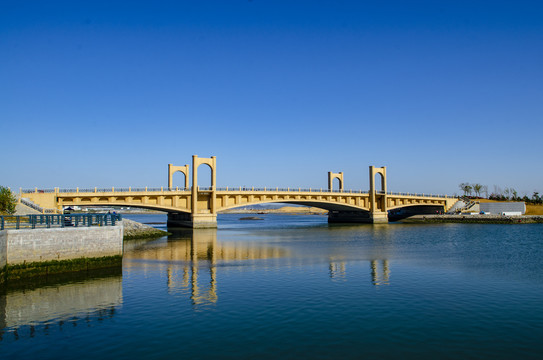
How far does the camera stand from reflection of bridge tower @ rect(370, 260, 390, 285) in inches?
875

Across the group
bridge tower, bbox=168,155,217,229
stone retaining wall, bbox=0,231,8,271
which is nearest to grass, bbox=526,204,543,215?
bridge tower, bbox=168,155,217,229

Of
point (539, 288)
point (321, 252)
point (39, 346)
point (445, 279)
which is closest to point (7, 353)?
point (39, 346)

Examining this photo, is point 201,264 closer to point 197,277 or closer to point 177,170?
point 197,277

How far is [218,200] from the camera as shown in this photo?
79.0m

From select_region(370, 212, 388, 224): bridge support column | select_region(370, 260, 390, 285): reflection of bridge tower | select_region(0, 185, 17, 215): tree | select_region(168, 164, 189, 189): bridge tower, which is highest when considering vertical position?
select_region(168, 164, 189, 189): bridge tower

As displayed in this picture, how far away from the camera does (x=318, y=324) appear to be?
14.4 m

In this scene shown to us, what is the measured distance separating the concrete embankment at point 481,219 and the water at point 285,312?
213 feet

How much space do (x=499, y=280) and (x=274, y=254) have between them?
18376mm

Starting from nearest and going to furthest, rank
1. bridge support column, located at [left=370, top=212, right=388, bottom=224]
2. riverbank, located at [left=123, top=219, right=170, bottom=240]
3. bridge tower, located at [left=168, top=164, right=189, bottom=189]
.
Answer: riverbank, located at [left=123, top=219, right=170, bottom=240]
bridge tower, located at [left=168, top=164, right=189, bottom=189]
bridge support column, located at [left=370, top=212, right=388, bottom=224]

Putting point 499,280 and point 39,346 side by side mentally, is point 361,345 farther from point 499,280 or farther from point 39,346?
point 499,280

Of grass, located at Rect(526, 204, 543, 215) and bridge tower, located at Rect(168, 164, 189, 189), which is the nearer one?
bridge tower, located at Rect(168, 164, 189, 189)

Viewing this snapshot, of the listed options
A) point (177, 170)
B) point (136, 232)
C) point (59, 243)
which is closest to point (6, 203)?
point (136, 232)

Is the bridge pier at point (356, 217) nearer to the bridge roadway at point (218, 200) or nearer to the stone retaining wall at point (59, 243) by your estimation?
the bridge roadway at point (218, 200)

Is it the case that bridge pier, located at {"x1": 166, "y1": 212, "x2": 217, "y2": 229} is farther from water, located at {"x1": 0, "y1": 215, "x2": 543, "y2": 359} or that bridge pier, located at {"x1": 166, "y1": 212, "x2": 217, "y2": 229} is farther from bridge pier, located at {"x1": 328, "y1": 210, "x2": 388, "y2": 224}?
water, located at {"x1": 0, "y1": 215, "x2": 543, "y2": 359}
